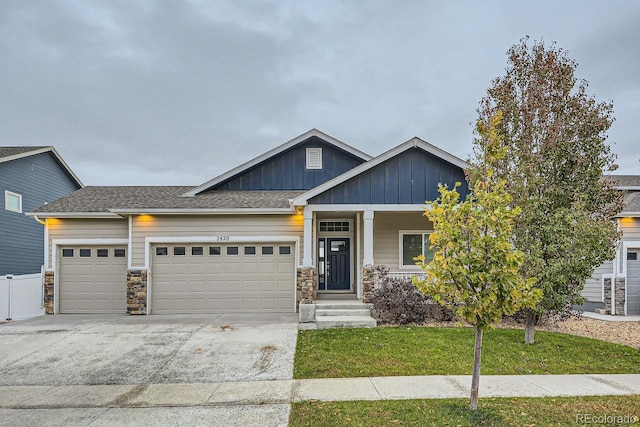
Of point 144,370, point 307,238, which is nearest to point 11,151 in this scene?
point 307,238

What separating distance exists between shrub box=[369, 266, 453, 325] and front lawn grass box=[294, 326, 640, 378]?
0.81 metres

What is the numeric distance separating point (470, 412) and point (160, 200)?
11187mm

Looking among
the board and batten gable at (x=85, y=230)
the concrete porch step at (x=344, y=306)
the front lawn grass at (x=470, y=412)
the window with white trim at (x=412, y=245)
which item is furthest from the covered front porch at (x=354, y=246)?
the front lawn grass at (x=470, y=412)

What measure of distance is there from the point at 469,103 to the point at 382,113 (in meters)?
8.49

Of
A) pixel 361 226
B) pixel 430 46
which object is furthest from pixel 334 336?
pixel 430 46

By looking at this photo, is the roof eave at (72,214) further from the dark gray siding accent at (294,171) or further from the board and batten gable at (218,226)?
the dark gray siding accent at (294,171)

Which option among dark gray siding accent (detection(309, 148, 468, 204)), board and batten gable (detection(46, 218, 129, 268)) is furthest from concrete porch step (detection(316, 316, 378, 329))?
board and batten gable (detection(46, 218, 129, 268))

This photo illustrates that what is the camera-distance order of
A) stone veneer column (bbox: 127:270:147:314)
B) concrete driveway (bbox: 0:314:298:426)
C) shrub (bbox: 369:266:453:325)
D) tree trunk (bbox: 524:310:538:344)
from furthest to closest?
stone veneer column (bbox: 127:270:147:314), shrub (bbox: 369:266:453:325), tree trunk (bbox: 524:310:538:344), concrete driveway (bbox: 0:314:298:426)

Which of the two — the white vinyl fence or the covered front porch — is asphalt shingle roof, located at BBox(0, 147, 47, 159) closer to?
the white vinyl fence

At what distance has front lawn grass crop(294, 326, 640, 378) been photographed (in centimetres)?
660

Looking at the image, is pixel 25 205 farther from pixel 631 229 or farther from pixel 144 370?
pixel 631 229

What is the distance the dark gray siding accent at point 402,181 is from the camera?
37.5 feet

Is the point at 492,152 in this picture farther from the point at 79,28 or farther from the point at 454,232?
the point at 79,28

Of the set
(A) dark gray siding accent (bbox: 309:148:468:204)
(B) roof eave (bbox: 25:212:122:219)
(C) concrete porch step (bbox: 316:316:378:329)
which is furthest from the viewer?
(B) roof eave (bbox: 25:212:122:219)
